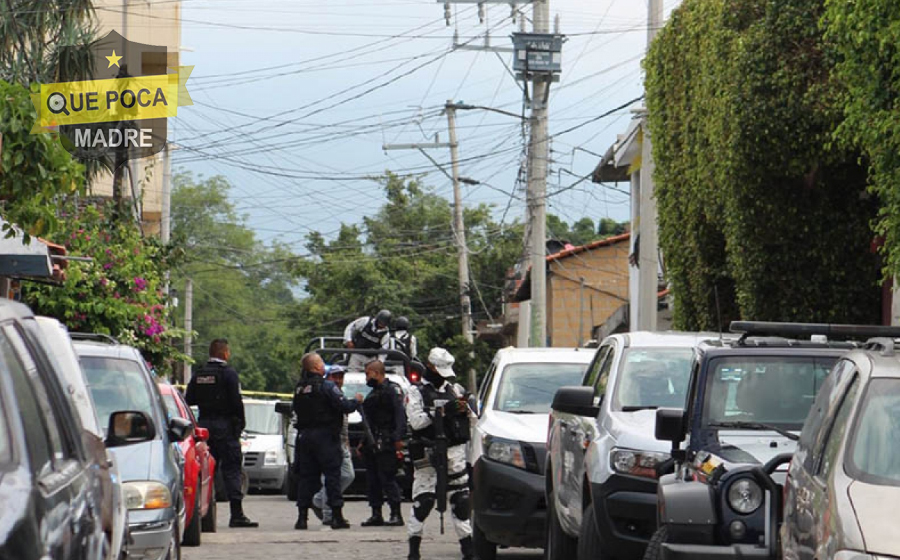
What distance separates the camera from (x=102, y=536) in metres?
5.94

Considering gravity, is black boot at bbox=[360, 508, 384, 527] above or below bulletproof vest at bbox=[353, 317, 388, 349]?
Result: below

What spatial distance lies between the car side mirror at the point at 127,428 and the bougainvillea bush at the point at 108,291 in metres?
13.4

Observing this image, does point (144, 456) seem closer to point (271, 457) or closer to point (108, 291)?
point (108, 291)

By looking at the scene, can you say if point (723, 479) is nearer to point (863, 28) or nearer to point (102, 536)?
point (102, 536)

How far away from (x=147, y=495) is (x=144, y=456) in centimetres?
56

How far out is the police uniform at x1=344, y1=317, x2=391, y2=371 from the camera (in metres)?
26.0

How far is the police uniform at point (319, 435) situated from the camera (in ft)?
56.5

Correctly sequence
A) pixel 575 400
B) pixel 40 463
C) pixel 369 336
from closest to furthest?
pixel 40 463 < pixel 575 400 < pixel 369 336

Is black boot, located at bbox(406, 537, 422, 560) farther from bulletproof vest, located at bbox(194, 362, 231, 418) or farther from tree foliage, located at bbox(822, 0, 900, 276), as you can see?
tree foliage, located at bbox(822, 0, 900, 276)

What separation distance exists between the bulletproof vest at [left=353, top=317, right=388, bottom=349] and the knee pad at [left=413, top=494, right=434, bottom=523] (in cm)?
1201

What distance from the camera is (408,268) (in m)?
70.7

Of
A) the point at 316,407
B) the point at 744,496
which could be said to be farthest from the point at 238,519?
the point at 744,496

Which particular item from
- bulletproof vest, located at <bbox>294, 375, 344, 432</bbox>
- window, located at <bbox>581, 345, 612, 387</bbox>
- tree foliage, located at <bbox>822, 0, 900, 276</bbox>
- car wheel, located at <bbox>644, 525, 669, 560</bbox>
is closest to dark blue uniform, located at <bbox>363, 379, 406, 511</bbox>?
bulletproof vest, located at <bbox>294, 375, 344, 432</bbox>

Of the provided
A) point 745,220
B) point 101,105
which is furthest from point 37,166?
point 101,105
